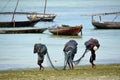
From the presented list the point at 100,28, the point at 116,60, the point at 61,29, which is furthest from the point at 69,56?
the point at 100,28

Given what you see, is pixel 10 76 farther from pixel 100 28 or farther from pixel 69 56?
pixel 100 28

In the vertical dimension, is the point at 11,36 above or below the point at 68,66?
below

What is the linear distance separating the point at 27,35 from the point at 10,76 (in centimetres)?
3749

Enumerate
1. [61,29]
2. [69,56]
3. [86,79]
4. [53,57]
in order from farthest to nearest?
[61,29] → [53,57] → [69,56] → [86,79]

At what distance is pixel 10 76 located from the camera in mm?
17703

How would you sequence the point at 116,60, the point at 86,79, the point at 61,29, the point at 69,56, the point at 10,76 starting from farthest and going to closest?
the point at 61,29 → the point at 116,60 → the point at 69,56 → the point at 10,76 → the point at 86,79

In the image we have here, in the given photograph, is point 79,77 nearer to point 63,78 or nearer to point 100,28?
point 63,78

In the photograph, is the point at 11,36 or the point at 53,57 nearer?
the point at 53,57

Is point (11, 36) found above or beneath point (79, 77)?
beneath

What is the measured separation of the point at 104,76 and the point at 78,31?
3760 cm

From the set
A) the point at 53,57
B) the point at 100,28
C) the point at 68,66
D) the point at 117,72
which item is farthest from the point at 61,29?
the point at 117,72

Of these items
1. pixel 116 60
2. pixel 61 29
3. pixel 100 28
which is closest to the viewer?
pixel 116 60

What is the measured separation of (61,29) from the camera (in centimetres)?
5366

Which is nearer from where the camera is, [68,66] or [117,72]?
[117,72]
